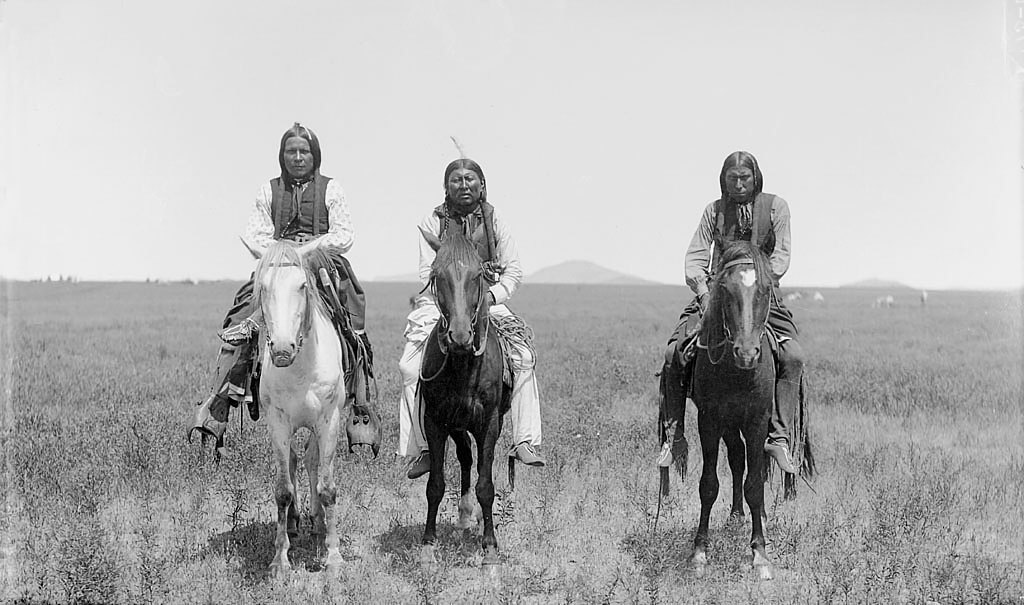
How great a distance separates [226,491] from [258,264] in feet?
10.1

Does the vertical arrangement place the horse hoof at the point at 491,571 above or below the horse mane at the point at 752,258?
below

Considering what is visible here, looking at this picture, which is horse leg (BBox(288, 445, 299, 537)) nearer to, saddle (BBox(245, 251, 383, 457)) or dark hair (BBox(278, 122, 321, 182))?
saddle (BBox(245, 251, 383, 457))

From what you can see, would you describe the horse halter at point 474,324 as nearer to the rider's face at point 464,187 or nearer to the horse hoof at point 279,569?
the rider's face at point 464,187

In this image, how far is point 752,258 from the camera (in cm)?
532

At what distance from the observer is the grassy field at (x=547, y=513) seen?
18.6ft

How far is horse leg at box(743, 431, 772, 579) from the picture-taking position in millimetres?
5879

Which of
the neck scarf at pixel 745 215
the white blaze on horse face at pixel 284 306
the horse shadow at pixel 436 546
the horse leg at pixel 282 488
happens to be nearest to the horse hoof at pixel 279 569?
the horse leg at pixel 282 488

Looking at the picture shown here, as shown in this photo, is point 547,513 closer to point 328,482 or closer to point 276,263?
point 328,482

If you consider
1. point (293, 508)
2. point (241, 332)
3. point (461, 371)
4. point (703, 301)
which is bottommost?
point (293, 508)

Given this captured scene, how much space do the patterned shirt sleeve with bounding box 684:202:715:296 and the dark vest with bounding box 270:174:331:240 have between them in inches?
123

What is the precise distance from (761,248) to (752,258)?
1067 mm

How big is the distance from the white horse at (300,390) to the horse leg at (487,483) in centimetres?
115

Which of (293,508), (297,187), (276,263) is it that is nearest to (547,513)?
(293,508)

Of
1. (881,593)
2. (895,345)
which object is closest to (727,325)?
(881,593)
